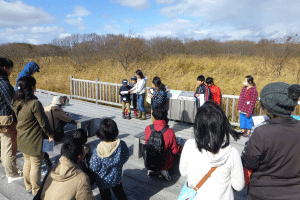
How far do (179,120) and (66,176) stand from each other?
5145mm

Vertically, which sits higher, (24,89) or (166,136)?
(24,89)

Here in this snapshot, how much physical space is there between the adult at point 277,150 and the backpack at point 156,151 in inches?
66.1

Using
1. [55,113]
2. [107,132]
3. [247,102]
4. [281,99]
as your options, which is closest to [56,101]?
[55,113]

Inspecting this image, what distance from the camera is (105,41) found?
2525 cm

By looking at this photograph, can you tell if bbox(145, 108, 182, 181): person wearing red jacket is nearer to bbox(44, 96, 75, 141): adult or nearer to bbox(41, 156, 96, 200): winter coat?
bbox(41, 156, 96, 200): winter coat

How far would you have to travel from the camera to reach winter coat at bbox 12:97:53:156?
9.40 feet

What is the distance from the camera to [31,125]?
2930 mm

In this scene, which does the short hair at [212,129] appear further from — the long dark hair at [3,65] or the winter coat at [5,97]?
the long dark hair at [3,65]

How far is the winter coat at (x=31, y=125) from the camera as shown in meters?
2.87

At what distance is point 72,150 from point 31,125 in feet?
3.60

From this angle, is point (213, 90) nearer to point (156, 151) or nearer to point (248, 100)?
point (248, 100)

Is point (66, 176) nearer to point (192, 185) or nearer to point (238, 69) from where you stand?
point (192, 185)

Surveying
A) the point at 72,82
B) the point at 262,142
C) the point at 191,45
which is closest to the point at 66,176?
the point at 262,142

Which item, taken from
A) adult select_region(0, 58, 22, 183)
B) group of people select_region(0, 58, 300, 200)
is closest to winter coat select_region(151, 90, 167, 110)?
group of people select_region(0, 58, 300, 200)
